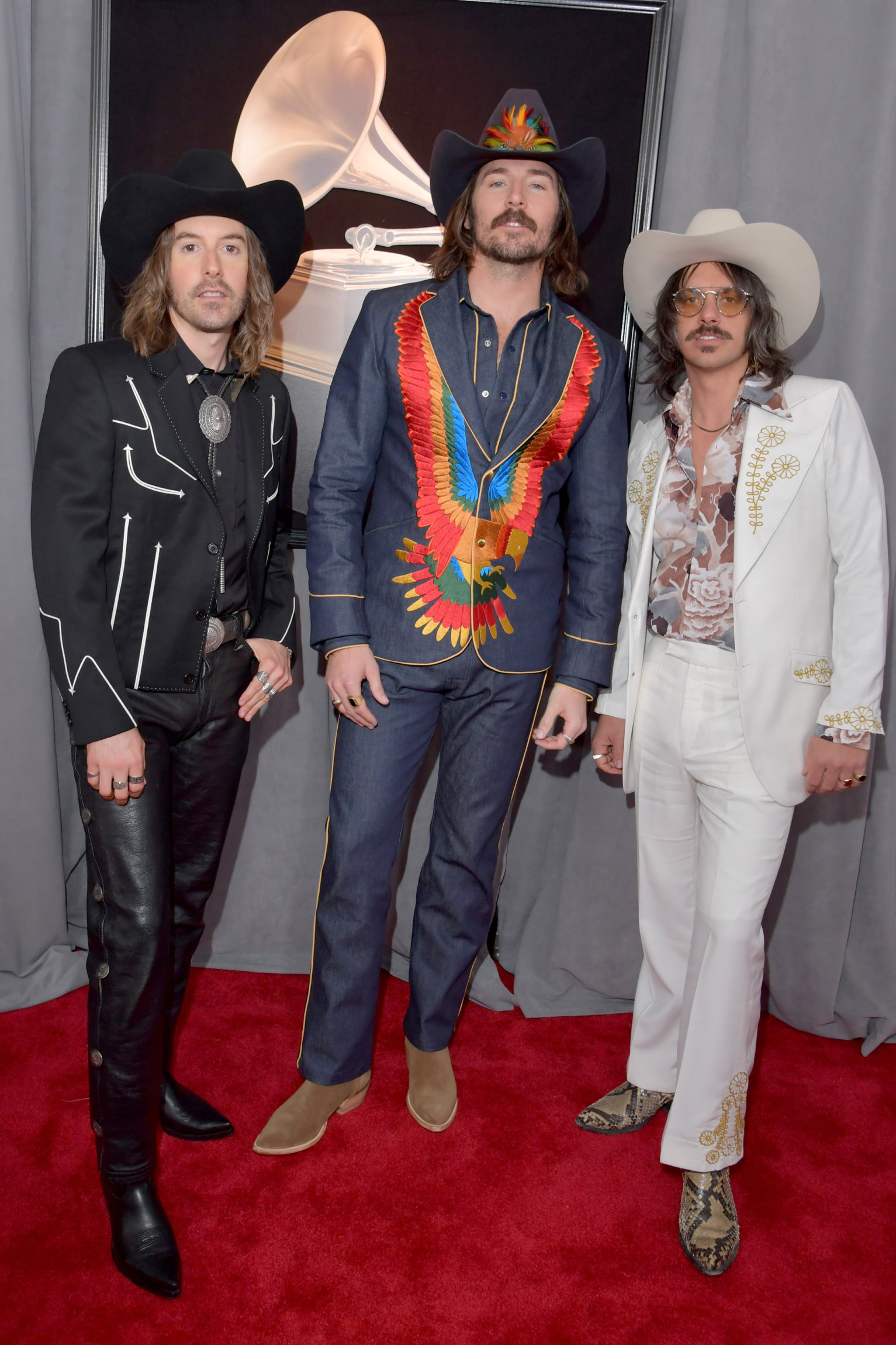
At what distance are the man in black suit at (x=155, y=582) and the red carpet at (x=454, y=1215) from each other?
0.15 meters

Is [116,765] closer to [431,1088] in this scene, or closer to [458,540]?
[458,540]

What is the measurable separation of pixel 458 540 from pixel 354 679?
1.19ft

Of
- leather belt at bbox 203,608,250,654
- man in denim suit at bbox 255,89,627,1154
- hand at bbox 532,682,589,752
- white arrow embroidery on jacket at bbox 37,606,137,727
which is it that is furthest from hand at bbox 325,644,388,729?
white arrow embroidery on jacket at bbox 37,606,137,727

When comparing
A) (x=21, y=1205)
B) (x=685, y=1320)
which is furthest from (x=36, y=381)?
(x=685, y=1320)

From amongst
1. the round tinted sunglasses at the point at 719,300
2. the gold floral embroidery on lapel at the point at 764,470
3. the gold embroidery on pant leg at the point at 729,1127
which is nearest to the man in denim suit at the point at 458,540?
the round tinted sunglasses at the point at 719,300

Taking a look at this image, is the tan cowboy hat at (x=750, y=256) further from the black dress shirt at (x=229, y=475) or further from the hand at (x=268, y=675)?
the hand at (x=268, y=675)

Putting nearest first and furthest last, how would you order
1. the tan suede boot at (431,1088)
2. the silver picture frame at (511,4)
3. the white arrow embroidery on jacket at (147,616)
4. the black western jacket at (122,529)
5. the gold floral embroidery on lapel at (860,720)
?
1. the black western jacket at (122,529)
2. the white arrow embroidery on jacket at (147,616)
3. the gold floral embroidery on lapel at (860,720)
4. the tan suede boot at (431,1088)
5. the silver picture frame at (511,4)

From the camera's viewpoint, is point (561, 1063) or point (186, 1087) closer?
point (186, 1087)

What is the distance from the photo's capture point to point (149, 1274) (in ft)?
5.47

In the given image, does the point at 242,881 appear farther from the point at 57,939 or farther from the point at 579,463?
the point at 579,463

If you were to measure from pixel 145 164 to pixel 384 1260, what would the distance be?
246cm

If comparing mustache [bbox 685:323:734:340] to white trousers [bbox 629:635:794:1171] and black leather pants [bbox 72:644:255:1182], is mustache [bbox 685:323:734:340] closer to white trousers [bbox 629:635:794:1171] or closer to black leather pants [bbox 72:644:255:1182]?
white trousers [bbox 629:635:794:1171]

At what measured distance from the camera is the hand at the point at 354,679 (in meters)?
2.00

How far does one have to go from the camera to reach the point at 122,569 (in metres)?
1.73
